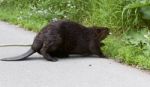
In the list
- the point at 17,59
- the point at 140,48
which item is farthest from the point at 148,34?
the point at 17,59

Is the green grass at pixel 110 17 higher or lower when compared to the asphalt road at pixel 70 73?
higher

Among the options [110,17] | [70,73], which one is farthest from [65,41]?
[110,17]

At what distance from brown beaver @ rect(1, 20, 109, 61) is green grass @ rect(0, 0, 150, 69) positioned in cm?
32

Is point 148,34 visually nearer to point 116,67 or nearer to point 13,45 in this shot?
point 116,67

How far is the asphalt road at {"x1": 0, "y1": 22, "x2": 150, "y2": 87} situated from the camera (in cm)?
567

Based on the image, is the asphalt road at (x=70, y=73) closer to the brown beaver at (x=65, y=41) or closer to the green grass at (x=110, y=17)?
the brown beaver at (x=65, y=41)

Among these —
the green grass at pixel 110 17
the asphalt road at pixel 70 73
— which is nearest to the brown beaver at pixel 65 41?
the asphalt road at pixel 70 73

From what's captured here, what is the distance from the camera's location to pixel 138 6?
794 centimetres

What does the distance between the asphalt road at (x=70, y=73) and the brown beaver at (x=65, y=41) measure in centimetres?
11

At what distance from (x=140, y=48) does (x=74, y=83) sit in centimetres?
161

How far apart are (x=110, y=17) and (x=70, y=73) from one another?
8.89ft

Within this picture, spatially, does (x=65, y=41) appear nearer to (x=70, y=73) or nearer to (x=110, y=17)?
(x=70, y=73)

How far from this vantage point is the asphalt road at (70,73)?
18.6ft

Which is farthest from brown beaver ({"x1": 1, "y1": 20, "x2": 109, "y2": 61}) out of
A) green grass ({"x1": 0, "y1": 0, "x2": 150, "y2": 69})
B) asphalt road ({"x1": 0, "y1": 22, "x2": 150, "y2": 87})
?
green grass ({"x1": 0, "y1": 0, "x2": 150, "y2": 69})
